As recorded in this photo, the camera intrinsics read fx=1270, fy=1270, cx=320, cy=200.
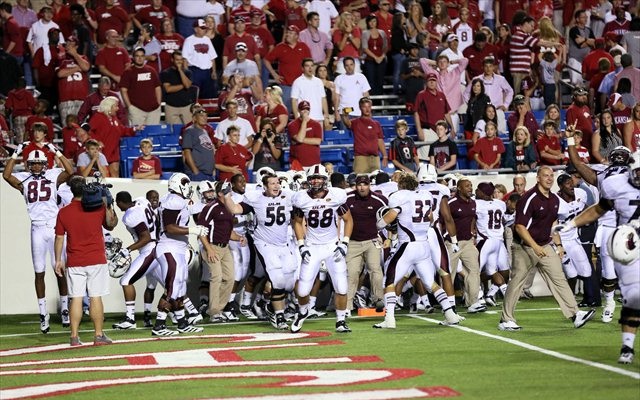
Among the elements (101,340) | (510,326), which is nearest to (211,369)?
(101,340)

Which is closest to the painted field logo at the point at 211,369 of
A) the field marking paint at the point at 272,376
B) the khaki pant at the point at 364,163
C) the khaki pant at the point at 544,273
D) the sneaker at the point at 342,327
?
the field marking paint at the point at 272,376

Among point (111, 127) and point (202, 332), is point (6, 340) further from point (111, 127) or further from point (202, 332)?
point (111, 127)


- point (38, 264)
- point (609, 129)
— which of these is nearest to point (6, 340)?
point (38, 264)

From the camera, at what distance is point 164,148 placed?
19484mm

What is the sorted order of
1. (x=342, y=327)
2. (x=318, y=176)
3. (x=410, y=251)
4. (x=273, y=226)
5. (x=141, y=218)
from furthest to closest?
(x=141, y=218), (x=273, y=226), (x=410, y=251), (x=318, y=176), (x=342, y=327)

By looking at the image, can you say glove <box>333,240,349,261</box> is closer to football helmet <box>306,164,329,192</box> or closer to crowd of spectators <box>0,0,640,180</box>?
football helmet <box>306,164,329,192</box>

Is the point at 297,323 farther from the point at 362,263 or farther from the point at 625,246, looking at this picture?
the point at 625,246

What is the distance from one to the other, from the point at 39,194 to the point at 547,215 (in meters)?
6.49

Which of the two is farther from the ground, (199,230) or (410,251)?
(199,230)

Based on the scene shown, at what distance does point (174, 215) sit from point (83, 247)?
166 centimetres

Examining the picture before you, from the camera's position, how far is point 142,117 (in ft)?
65.2

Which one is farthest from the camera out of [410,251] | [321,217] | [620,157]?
[410,251]

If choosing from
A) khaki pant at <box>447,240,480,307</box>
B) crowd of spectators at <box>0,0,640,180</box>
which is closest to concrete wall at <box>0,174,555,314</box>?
crowd of spectators at <box>0,0,640,180</box>

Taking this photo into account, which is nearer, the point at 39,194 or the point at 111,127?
the point at 39,194
